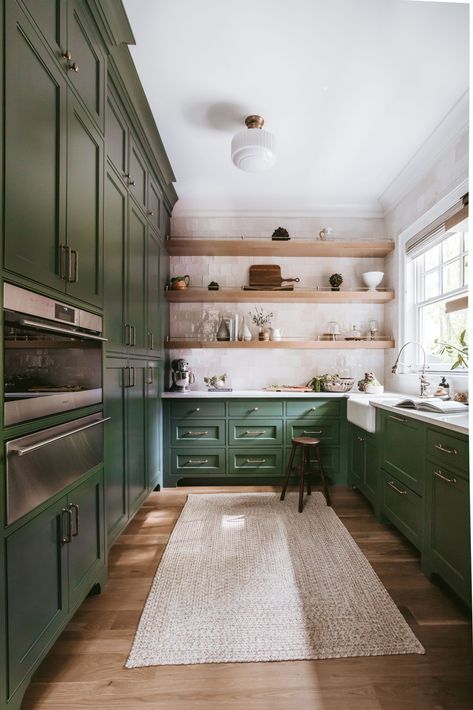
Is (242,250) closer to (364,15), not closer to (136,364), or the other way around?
(136,364)

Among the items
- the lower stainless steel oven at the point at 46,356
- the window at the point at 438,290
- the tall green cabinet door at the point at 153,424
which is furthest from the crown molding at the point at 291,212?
the lower stainless steel oven at the point at 46,356

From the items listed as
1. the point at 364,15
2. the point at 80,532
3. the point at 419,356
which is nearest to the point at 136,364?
the point at 80,532

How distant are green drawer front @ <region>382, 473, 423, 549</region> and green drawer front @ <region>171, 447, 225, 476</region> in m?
1.48

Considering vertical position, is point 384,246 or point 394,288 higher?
point 384,246

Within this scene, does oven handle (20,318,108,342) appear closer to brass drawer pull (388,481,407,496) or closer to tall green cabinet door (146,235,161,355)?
tall green cabinet door (146,235,161,355)

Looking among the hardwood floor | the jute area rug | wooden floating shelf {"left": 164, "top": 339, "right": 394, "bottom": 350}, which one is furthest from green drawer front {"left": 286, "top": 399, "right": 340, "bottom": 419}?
the hardwood floor

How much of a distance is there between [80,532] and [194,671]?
0.70 meters

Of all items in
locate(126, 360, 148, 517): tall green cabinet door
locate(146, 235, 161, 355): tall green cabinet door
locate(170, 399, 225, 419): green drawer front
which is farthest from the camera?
locate(170, 399, 225, 419): green drawer front

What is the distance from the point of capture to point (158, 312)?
11.2ft

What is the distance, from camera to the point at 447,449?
1824 mm

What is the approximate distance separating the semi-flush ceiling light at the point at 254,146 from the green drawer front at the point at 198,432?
216cm

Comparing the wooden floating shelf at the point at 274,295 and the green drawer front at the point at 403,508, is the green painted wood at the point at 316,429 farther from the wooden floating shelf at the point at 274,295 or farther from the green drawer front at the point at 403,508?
the wooden floating shelf at the point at 274,295

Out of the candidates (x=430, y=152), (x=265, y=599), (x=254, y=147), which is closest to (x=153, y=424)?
(x=265, y=599)

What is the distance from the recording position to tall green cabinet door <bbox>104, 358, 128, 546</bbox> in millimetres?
2014
